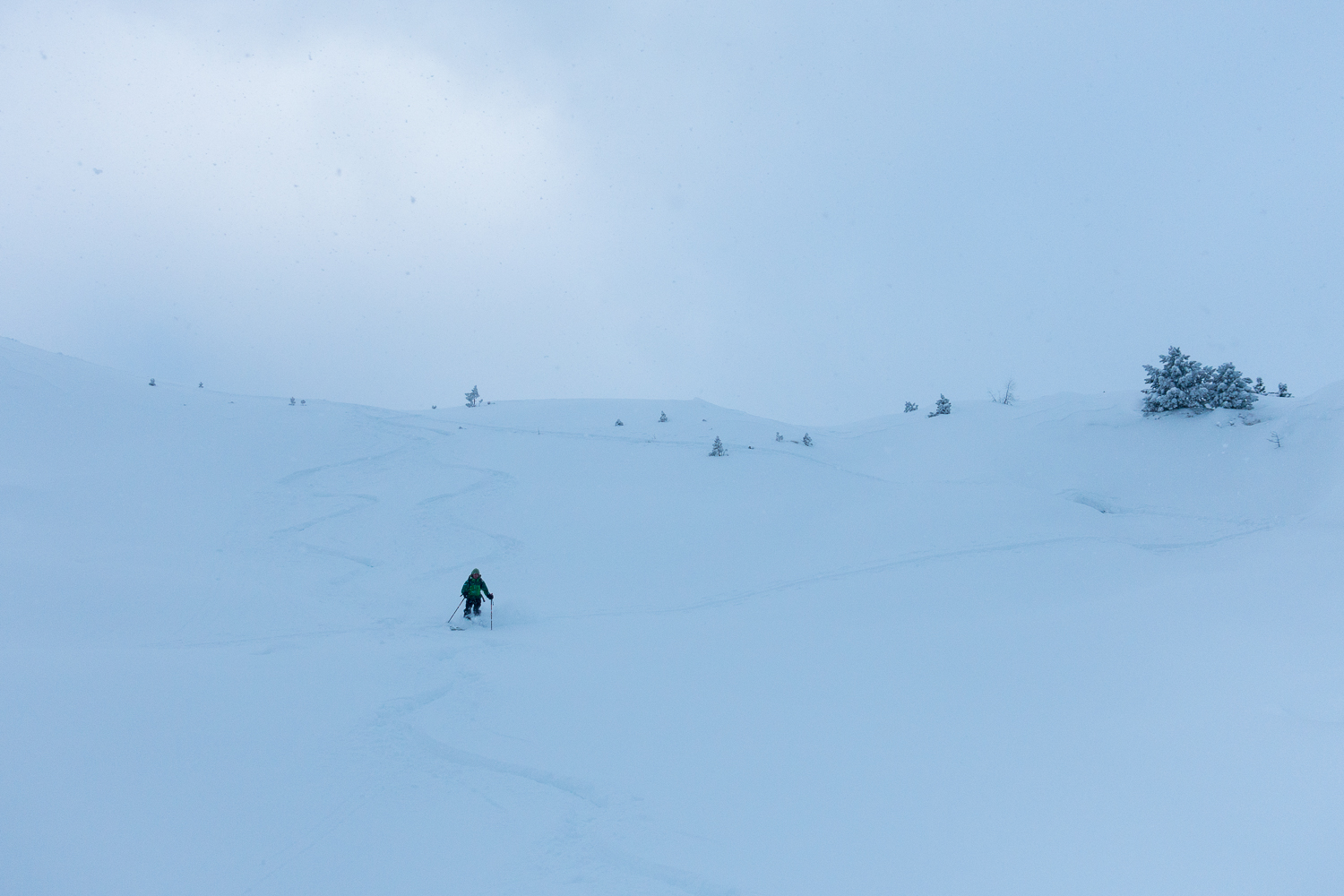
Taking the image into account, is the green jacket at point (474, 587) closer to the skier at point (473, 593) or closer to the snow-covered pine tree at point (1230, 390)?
the skier at point (473, 593)

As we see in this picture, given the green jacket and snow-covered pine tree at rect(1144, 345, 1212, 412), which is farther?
snow-covered pine tree at rect(1144, 345, 1212, 412)

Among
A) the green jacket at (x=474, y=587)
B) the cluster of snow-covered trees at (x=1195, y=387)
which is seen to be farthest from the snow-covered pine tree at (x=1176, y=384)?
the green jacket at (x=474, y=587)

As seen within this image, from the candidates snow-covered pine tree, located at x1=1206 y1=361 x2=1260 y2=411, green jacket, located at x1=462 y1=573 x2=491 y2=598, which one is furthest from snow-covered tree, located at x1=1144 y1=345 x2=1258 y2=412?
green jacket, located at x1=462 y1=573 x2=491 y2=598

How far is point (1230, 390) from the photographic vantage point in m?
14.7

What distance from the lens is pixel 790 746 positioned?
6086 millimetres

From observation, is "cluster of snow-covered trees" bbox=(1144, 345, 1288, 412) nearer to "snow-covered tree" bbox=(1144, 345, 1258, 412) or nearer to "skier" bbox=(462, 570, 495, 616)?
"snow-covered tree" bbox=(1144, 345, 1258, 412)

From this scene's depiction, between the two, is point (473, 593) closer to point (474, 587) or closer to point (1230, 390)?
point (474, 587)

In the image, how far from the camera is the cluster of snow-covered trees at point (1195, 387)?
14.6m

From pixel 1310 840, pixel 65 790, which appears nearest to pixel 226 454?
pixel 65 790

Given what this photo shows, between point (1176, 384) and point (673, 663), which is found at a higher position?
point (1176, 384)

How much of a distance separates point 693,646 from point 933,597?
12.6 ft

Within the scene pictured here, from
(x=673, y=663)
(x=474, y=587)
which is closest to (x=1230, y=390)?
(x=673, y=663)

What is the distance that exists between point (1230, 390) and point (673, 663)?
14.4 meters

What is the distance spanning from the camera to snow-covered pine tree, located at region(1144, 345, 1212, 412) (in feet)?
48.8
